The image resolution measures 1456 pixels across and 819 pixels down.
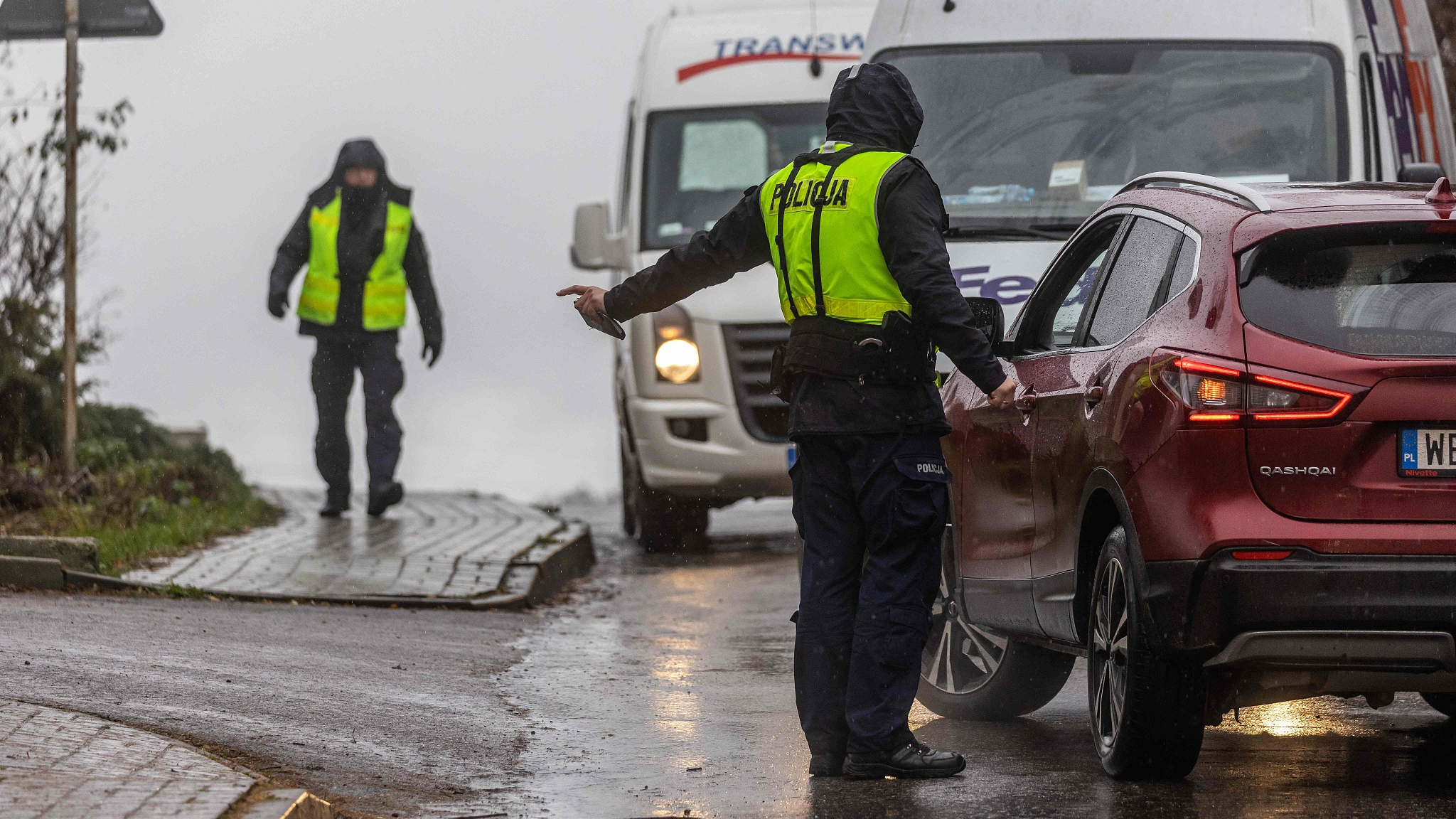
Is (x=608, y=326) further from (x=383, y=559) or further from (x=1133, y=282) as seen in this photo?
(x=383, y=559)

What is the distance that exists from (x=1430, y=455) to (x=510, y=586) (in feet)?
19.2

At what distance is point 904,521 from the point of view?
5.49 metres

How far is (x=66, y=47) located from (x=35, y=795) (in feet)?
23.1

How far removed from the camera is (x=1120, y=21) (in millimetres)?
9312

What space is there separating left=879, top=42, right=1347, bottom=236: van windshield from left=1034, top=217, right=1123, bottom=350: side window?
91.9 inches

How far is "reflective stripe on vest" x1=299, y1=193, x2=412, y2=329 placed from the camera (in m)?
12.6

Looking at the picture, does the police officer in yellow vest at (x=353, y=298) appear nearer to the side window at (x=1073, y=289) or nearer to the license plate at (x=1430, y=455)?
the side window at (x=1073, y=289)

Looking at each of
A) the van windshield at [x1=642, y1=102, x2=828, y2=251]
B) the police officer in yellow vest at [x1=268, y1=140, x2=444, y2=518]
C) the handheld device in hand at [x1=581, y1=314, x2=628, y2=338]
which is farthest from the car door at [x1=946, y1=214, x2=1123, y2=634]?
the police officer in yellow vest at [x1=268, y1=140, x2=444, y2=518]

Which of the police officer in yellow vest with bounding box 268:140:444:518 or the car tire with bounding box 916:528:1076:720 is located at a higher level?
the police officer in yellow vest with bounding box 268:140:444:518

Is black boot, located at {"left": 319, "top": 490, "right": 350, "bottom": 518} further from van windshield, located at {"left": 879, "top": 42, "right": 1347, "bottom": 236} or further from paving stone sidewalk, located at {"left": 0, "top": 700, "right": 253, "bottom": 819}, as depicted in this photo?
paving stone sidewalk, located at {"left": 0, "top": 700, "right": 253, "bottom": 819}

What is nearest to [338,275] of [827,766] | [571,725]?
[571,725]

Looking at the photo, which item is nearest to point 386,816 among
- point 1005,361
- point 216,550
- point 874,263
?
point 874,263

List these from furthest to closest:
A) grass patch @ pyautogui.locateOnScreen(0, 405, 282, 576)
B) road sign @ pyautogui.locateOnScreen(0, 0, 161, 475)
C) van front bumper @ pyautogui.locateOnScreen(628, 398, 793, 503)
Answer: van front bumper @ pyautogui.locateOnScreen(628, 398, 793, 503)
road sign @ pyautogui.locateOnScreen(0, 0, 161, 475)
grass patch @ pyautogui.locateOnScreen(0, 405, 282, 576)

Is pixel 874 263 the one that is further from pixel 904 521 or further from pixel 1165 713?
pixel 1165 713
